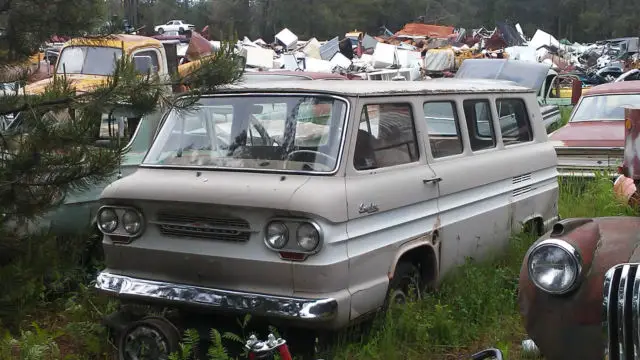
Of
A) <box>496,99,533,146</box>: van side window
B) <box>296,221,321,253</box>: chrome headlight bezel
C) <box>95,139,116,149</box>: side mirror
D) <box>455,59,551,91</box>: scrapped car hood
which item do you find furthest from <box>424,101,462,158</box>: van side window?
<box>455,59,551,91</box>: scrapped car hood

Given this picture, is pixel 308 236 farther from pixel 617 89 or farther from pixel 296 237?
pixel 617 89

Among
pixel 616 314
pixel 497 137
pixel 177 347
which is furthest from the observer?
pixel 497 137

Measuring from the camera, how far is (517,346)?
15.8ft

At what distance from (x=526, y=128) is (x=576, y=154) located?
291 centimetres

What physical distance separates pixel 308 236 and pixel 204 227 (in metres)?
0.68

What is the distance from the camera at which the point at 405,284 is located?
16.8 ft

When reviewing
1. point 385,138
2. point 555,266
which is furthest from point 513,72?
point 555,266

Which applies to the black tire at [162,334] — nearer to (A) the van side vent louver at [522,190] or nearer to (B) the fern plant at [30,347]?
(B) the fern plant at [30,347]

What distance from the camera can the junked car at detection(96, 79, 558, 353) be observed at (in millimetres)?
4227

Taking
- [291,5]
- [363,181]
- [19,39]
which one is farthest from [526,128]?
[291,5]

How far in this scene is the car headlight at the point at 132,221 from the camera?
4637 mm

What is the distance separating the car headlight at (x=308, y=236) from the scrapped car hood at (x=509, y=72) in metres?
9.94

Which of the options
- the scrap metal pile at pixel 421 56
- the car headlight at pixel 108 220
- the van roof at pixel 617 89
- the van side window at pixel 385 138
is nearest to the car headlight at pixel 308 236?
the van side window at pixel 385 138

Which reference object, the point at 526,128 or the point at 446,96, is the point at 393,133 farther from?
the point at 526,128
